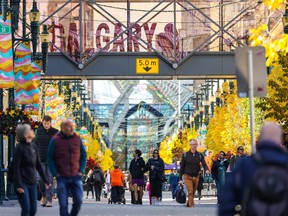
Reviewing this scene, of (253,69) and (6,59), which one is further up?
(6,59)

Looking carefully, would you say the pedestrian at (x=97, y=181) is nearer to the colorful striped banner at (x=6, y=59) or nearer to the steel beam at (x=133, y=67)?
the steel beam at (x=133, y=67)

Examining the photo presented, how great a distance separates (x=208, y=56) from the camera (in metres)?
45.6

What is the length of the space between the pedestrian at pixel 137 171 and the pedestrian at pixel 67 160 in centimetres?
1543

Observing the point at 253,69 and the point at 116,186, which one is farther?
the point at 116,186

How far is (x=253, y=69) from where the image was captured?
1534 centimetres

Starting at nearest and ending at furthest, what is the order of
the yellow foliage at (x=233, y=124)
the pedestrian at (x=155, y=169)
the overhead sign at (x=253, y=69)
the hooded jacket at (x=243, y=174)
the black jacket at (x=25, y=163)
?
the hooded jacket at (x=243, y=174), the overhead sign at (x=253, y=69), the black jacket at (x=25, y=163), the pedestrian at (x=155, y=169), the yellow foliage at (x=233, y=124)

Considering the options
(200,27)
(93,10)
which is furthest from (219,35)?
(93,10)

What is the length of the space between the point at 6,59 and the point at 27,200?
1039cm

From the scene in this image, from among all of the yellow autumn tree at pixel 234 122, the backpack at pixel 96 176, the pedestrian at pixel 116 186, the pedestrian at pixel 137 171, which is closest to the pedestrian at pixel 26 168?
the pedestrian at pixel 137 171

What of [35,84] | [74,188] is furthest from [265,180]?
[35,84]

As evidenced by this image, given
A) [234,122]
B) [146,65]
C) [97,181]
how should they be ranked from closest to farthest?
[146,65] → [97,181] → [234,122]

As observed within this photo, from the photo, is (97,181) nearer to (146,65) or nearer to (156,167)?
(146,65)

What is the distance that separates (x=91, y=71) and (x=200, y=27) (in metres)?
7.42

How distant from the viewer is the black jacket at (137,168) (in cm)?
3431
